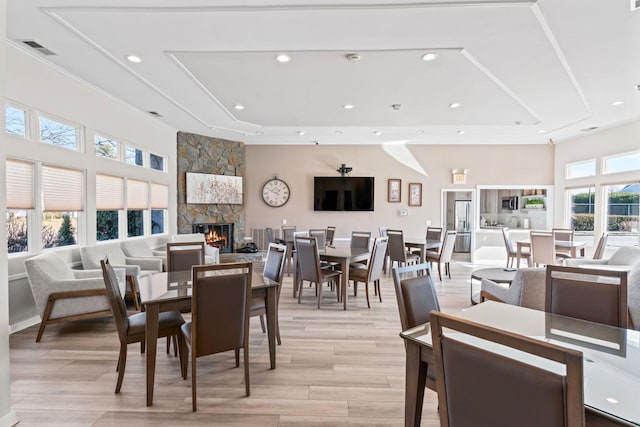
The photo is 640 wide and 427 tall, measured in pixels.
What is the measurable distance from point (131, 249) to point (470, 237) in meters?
7.92

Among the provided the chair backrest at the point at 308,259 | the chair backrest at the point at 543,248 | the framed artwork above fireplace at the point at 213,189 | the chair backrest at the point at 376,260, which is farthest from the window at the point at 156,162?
the chair backrest at the point at 543,248

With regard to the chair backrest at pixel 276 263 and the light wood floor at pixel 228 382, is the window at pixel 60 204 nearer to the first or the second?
the light wood floor at pixel 228 382

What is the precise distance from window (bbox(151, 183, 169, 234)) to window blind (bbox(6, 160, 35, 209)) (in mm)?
2523

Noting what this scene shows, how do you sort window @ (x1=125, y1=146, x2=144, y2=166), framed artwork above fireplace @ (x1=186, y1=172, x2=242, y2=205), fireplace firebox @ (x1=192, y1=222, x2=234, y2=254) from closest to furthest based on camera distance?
window @ (x1=125, y1=146, x2=144, y2=166) < framed artwork above fireplace @ (x1=186, y1=172, x2=242, y2=205) < fireplace firebox @ (x1=192, y1=222, x2=234, y2=254)

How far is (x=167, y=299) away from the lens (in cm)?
219

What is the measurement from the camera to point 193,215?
7211 mm

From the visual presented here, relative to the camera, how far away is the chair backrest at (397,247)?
227 inches

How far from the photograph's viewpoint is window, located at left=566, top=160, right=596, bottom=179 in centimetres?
678

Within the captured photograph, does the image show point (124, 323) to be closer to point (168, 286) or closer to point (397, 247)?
point (168, 286)

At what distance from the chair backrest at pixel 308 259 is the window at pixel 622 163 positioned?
6.10 meters

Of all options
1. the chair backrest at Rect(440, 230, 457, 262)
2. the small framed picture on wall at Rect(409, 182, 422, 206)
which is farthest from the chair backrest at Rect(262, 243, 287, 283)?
the small framed picture on wall at Rect(409, 182, 422, 206)

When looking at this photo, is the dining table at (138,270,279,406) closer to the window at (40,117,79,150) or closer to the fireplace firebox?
the window at (40,117,79,150)

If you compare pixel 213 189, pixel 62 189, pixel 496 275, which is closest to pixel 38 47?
pixel 62 189

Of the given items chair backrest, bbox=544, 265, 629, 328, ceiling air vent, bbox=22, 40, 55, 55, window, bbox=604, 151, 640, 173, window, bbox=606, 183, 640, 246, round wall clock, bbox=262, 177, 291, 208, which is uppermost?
ceiling air vent, bbox=22, 40, 55, 55
